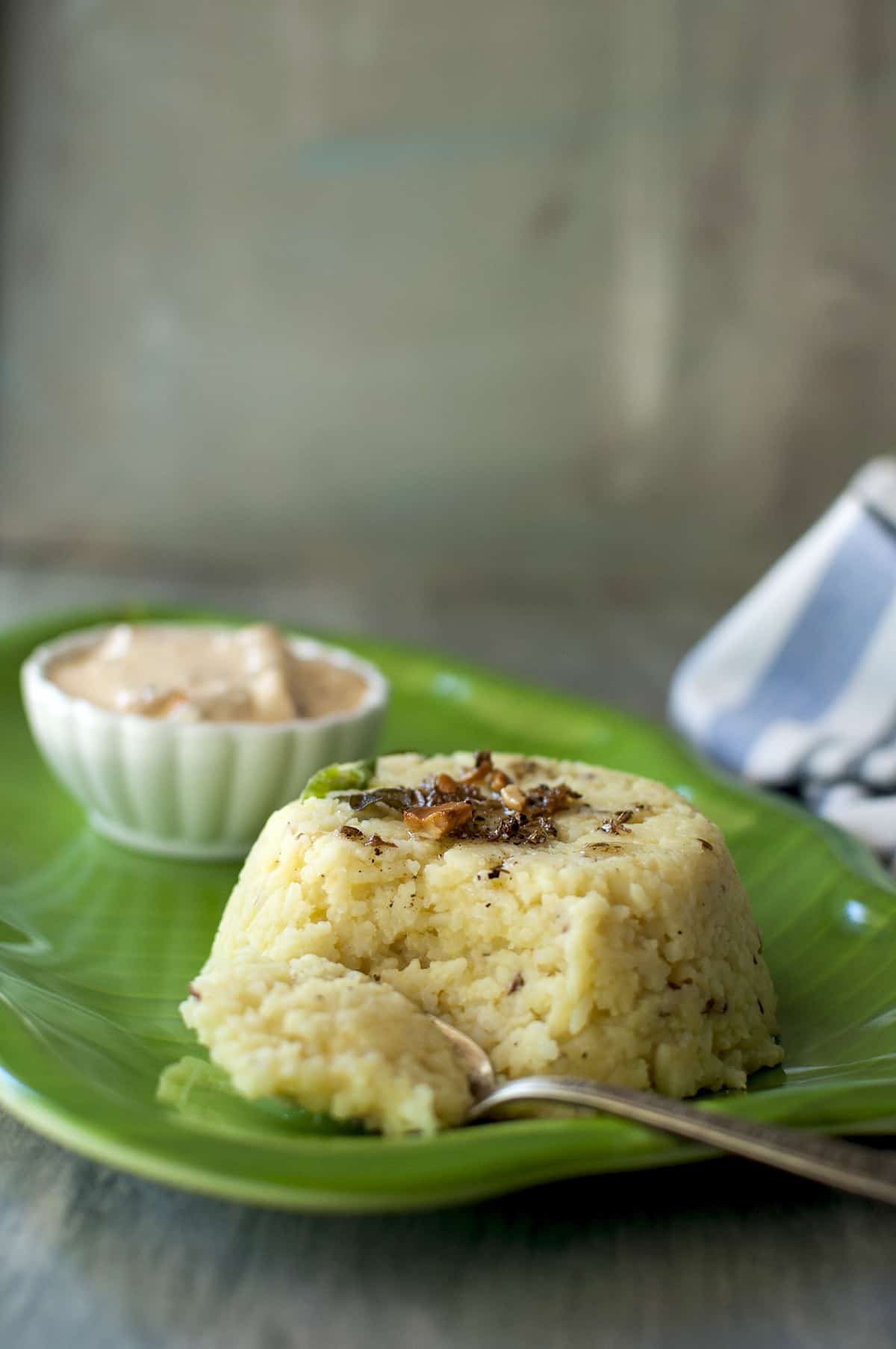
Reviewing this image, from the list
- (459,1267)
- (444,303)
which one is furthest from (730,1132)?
(444,303)

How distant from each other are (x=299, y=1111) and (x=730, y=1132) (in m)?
0.47

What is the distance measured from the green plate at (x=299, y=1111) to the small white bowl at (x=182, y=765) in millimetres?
55

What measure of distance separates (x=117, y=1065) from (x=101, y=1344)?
40 centimetres

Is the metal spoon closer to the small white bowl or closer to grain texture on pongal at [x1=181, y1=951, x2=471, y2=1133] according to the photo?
grain texture on pongal at [x1=181, y1=951, x2=471, y2=1133]

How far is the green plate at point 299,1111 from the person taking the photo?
131 centimetres

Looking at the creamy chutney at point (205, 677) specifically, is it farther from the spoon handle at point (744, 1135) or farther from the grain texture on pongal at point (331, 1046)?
the spoon handle at point (744, 1135)

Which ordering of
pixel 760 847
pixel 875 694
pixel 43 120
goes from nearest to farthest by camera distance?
pixel 760 847, pixel 875 694, pixel 43 120

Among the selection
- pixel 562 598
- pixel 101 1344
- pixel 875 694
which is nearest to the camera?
pixel 101 1344

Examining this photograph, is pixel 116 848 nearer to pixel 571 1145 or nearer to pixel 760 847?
pixel 760 847

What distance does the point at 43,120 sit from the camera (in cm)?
489

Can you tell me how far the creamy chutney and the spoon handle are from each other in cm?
119

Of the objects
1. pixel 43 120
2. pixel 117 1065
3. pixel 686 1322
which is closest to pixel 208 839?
pixel 117 1065

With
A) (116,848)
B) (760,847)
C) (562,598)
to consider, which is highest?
(760,847)

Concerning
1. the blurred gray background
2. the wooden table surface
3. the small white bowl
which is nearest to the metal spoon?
the wooden table surface
